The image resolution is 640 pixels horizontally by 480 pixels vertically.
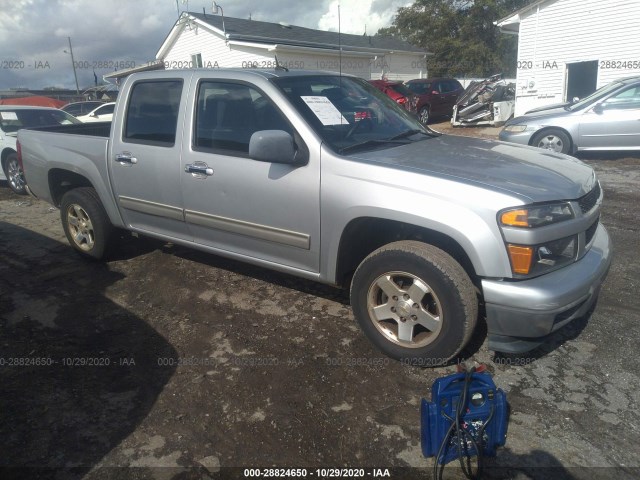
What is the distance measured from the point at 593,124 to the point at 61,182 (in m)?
8.85

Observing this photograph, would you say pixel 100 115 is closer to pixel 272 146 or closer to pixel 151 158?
pixel 151 158

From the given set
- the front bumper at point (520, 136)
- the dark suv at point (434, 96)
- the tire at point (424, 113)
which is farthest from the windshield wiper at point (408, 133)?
the tire at point (424, 113)

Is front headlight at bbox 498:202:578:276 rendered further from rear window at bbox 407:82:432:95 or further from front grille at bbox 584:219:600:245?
rear window at bbox 407:82:432:95

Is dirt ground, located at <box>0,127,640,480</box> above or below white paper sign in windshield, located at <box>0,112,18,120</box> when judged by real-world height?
below

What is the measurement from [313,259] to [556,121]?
7.80 metres

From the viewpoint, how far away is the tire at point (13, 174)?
8.85 m

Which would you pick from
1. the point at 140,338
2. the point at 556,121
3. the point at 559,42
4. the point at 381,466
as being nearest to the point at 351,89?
the point at 140,338

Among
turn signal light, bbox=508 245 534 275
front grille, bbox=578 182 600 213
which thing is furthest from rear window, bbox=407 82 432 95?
turn signal light, bbox=508 245 534 275

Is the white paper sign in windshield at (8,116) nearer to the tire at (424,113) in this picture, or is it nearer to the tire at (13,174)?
the tire at (13,174)

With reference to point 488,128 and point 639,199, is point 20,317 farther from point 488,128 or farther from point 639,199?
point 488,128

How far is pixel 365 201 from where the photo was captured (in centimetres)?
304

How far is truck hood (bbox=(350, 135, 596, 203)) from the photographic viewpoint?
2.80 m

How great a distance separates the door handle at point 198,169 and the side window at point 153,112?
0.31 m

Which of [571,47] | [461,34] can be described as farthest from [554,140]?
[461,34]
